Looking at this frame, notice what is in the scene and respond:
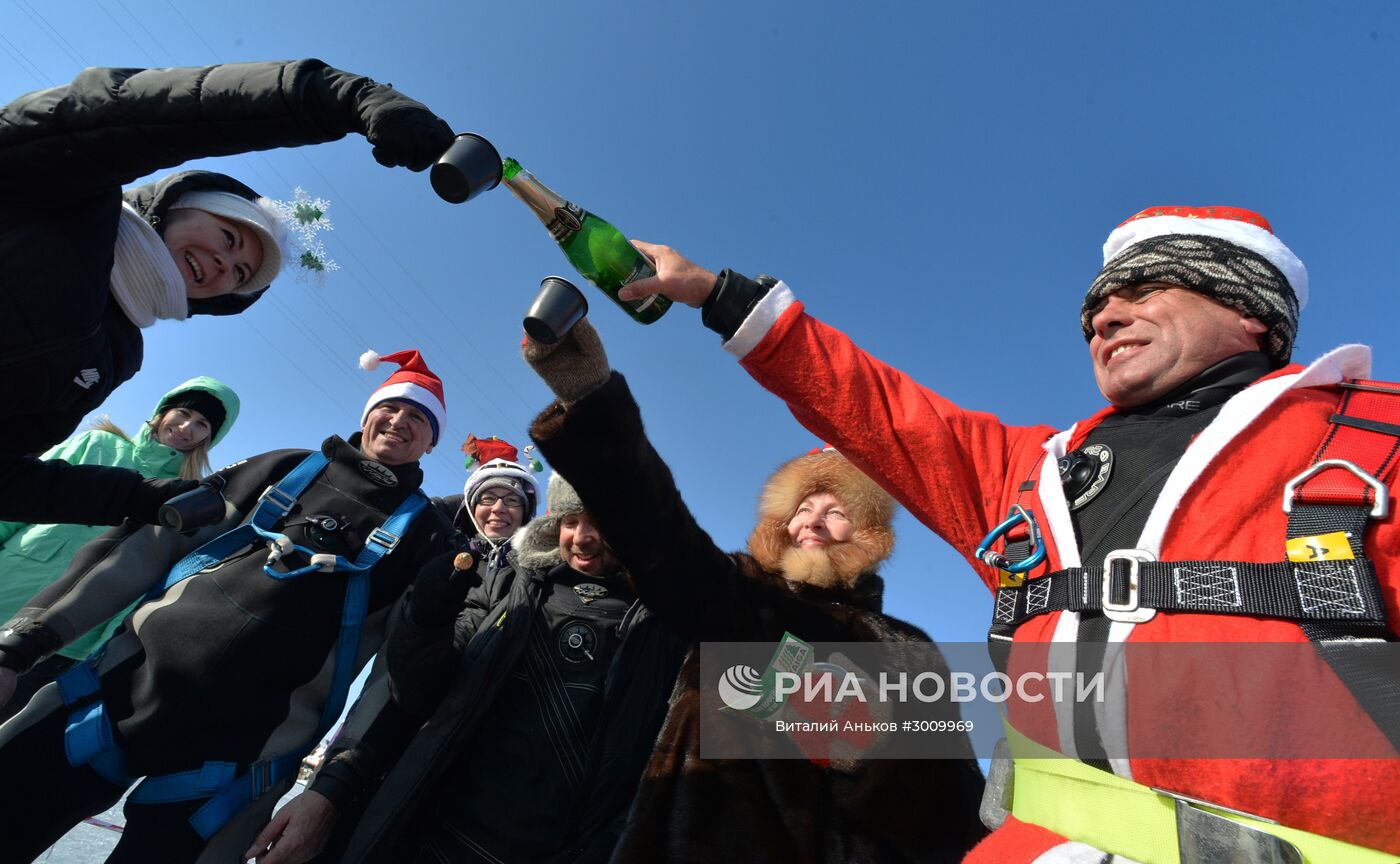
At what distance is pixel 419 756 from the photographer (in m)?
2.52

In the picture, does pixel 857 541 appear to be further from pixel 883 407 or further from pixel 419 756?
pixel 419 756

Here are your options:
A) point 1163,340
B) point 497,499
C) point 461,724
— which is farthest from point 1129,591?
point 497,499

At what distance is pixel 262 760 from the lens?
2.63 meters

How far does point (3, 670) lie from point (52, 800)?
49cm

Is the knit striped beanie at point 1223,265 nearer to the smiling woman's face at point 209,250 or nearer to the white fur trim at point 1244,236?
the white fur trim at point 1244,236

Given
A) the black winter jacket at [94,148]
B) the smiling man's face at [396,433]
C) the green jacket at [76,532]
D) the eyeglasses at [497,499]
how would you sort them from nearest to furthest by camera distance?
the black winter jacket at [94,148], the smiling man's face at [396,433], the green jacket at [76,532], the eyeglasses at [497,499]

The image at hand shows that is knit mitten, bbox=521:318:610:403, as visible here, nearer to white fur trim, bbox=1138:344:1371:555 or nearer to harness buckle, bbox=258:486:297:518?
white fur trim, bbox=1138:344:1371:555

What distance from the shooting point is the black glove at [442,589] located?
250 centimetres

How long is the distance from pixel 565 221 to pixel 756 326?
70 centimetres

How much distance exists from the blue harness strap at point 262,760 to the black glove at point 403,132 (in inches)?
70.2

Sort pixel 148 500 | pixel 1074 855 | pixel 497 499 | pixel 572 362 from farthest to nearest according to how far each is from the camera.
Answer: pixel 497 499, pixel 148 500, pixel 572 362, pixel 1074 855

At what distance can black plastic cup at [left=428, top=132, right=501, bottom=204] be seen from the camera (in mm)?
1598

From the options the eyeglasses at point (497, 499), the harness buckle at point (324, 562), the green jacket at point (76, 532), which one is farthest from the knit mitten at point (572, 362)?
the green jacket at point (76, 532)

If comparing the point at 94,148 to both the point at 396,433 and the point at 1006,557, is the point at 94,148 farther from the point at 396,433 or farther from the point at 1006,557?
the point at 1006,557
